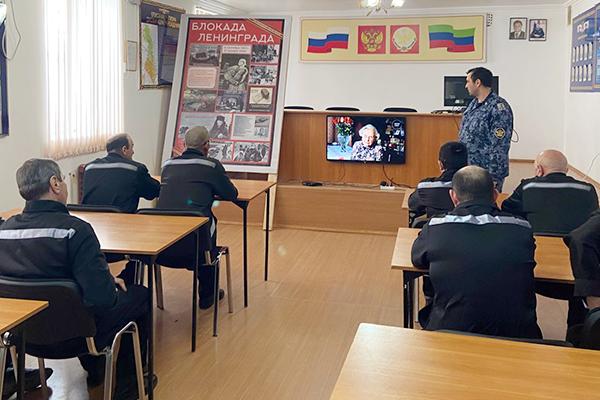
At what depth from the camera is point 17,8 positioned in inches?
166

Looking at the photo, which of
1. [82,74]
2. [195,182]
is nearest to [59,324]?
[195,182]

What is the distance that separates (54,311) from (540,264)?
1.93 m

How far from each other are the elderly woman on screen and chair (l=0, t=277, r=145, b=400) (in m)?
4.24

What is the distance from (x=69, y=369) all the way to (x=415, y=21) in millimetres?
8384

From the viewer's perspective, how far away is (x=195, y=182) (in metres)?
3.64

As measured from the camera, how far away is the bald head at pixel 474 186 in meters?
2.31

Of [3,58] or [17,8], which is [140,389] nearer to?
[3,58]

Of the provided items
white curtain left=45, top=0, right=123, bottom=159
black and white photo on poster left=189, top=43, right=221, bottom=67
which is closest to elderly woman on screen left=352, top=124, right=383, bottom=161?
black and white photo on poster left=189, top=43, right=221, bottom=67

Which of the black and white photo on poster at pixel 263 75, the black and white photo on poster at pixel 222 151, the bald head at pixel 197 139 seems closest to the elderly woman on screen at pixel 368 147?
the black and white photo on poster at pixel 263 75

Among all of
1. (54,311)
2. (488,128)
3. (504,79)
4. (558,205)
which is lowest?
(54,311)

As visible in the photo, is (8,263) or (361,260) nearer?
(8,263)

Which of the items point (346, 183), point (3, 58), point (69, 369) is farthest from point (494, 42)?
point (69, 369)

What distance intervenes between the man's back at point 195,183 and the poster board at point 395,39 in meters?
7.05

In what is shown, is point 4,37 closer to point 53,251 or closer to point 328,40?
point 53,251
